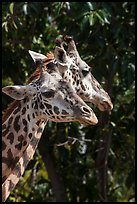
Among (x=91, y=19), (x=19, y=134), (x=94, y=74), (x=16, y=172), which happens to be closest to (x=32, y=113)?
(x=19, y=134)

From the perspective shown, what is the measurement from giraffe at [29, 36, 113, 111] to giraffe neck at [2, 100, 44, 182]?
9.9 inches

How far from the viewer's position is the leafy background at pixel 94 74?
15.3ft

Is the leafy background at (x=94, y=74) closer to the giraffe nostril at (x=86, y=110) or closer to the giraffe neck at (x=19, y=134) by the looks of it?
the giraffe neck at (x=19, y=134)

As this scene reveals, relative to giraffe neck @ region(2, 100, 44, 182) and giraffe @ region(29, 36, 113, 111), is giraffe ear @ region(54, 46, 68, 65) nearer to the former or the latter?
giraffe @ region(29, 36, 113, 111)

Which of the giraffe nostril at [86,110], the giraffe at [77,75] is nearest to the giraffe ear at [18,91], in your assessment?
the giraffe at [77,75]

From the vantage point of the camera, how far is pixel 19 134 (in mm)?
3006

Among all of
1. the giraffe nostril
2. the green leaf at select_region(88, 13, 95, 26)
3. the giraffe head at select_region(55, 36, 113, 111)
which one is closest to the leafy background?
the green leaf at select_region(88, 13, 95, 26)

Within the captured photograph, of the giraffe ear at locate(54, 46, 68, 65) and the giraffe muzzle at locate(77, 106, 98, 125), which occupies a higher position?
the giraffe ear at locate(54, 46, 68, 65)

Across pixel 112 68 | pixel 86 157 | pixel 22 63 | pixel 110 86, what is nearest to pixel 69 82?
pixel 112 68

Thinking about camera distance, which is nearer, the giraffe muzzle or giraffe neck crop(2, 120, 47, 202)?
the giraffe muzzle

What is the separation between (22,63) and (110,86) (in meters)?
0.92

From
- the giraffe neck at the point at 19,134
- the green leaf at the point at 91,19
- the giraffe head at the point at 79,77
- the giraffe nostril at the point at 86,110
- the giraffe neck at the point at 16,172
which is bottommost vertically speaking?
the giraffe neck at the point at 16,172

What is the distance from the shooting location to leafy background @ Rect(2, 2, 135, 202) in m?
4.65

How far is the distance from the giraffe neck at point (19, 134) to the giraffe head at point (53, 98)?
41 mm
